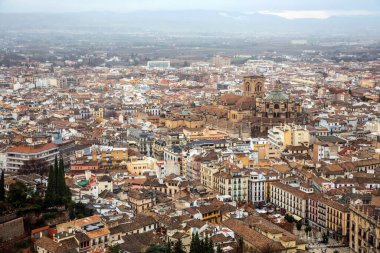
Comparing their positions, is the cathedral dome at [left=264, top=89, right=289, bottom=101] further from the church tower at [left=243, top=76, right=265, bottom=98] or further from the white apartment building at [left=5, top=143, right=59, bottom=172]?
the white apartment building at [left=5, top=143, right=59, bottom=172]

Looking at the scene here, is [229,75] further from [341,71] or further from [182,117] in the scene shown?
[182,117]

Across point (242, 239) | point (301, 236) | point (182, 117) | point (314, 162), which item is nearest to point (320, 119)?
point (182, 117)

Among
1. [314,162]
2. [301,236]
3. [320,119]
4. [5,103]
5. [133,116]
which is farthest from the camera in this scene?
[5,103]

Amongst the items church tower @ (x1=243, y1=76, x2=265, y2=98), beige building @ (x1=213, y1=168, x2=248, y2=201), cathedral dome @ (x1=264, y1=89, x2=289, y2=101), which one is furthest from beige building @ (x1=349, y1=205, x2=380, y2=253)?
church tower @ (x1=243, y1=76, x2=265, y2=98)

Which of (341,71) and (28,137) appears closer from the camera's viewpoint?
(28,137)

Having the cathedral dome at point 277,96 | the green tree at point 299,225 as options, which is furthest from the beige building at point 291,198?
the cathedral dome at point 277,96

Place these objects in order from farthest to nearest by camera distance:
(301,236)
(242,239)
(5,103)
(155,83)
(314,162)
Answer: (155,83), (5,103), (314,162), (301,236), (242,239)

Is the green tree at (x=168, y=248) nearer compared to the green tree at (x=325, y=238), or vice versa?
the green tree at (x=168, y=248)

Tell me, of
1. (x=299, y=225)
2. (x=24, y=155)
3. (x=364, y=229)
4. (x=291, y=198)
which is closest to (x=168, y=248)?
(x=364, y=229)

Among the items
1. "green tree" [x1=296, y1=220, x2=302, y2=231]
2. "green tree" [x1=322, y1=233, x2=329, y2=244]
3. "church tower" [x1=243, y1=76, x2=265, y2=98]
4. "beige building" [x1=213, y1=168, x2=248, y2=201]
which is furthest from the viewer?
"church tower" [x1=243, y1=76, x2=265, y2=98]

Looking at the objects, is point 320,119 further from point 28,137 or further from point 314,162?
point 28,137

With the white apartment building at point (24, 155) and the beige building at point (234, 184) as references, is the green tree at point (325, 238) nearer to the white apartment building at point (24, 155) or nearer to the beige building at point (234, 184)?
the beige building at point (234, 184)
